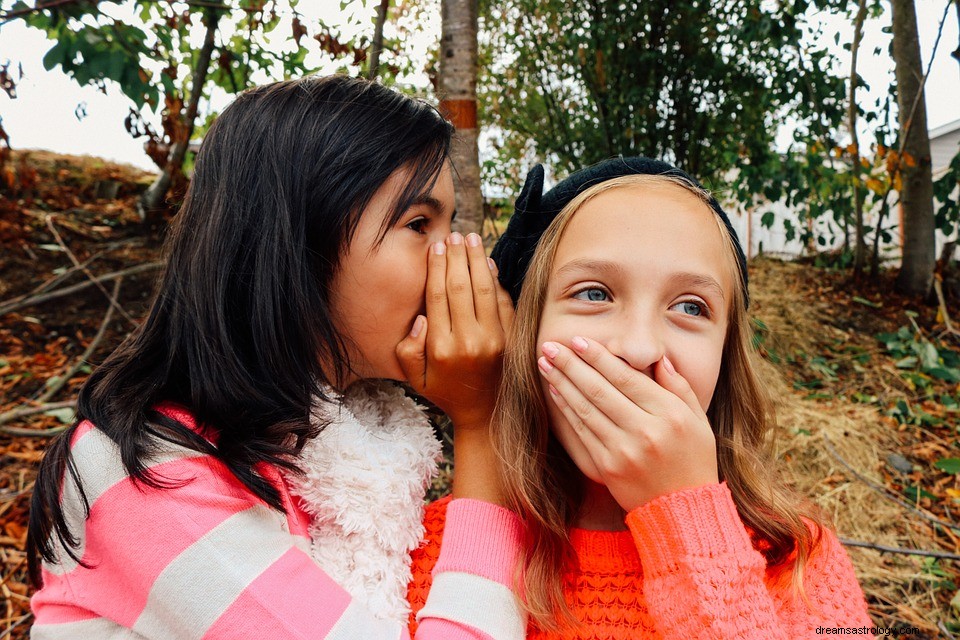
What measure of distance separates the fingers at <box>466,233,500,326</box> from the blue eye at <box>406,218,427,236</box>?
0.13m

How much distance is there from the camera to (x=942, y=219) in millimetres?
5141

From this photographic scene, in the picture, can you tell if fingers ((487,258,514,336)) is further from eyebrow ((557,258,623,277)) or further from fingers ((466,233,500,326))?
eyebrow ((557,258,623,277))

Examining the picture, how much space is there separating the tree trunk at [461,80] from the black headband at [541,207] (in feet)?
2.16

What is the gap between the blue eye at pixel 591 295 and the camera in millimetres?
1468

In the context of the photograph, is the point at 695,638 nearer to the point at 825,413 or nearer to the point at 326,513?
the point at 326,513

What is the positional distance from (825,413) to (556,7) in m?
4.59

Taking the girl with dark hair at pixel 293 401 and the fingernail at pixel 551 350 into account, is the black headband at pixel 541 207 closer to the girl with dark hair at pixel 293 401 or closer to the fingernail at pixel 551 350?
the girl with dark hair at pixel 293 401

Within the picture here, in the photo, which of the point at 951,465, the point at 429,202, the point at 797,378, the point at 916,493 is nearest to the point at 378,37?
the point at 429,202

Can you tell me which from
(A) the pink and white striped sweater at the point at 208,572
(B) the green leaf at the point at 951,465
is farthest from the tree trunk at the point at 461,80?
(B) the green leaf at the point at 951,465

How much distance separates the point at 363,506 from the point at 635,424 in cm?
74

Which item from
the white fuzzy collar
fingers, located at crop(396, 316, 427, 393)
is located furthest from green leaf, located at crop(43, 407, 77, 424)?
fingers, located at crop(396, 316, 427, 393)

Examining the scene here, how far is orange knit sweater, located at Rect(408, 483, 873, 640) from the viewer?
122cm

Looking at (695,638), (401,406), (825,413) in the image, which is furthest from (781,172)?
(695,638)

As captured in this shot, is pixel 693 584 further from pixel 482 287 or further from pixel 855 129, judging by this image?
pixel 855 129
